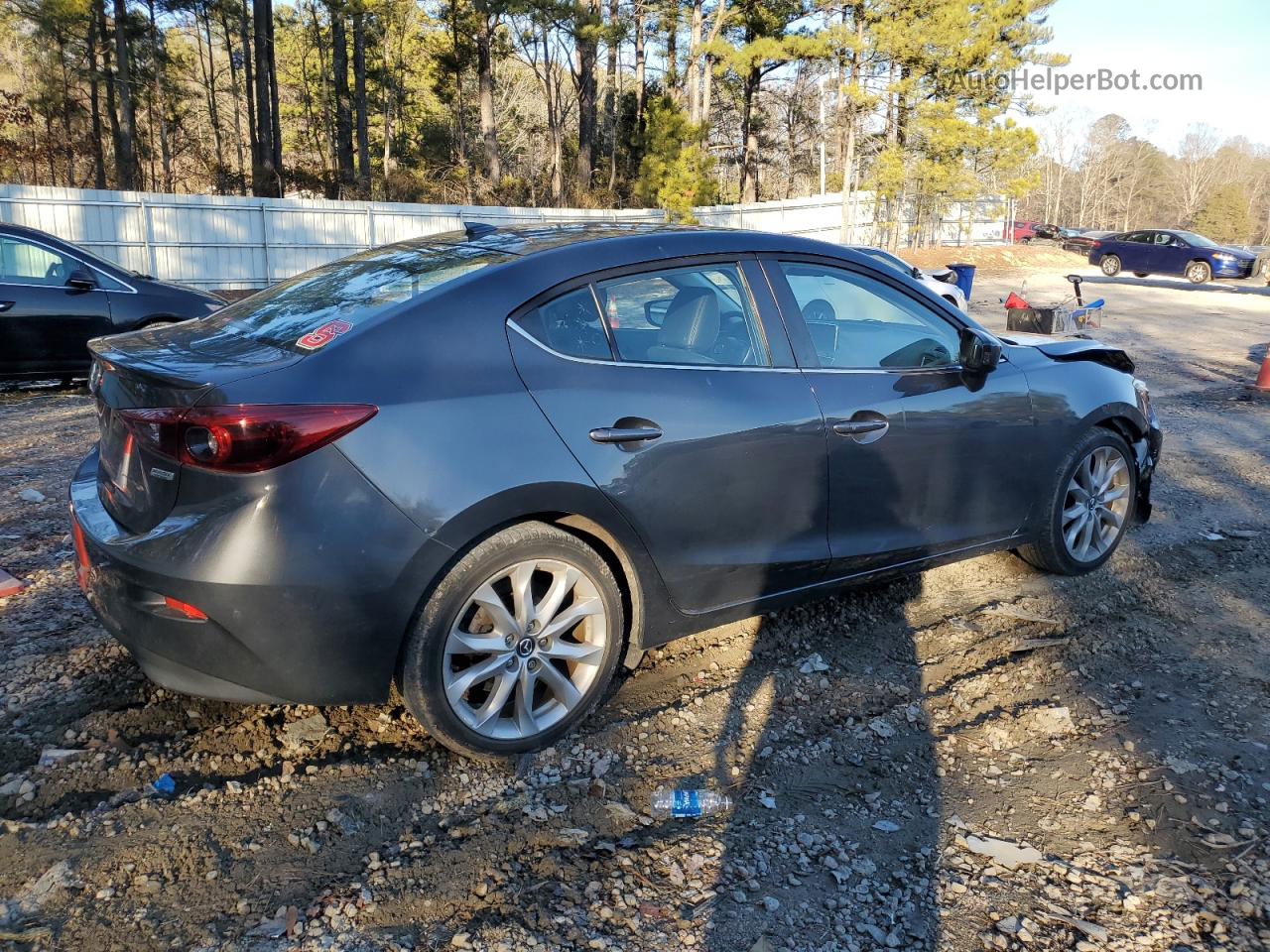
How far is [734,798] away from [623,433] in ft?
3.84

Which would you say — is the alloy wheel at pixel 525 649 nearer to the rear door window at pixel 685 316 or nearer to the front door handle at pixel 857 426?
the rear door window at pixel 685 316

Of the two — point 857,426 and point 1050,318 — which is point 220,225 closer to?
point 1050,318

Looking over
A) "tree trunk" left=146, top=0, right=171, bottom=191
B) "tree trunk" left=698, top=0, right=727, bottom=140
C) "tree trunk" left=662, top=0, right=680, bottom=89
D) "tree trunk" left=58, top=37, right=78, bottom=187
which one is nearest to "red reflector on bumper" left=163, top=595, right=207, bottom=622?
"tree trunk" left=698, top=0, right=727, bottom=140

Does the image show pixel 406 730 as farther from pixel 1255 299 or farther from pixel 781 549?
pixel 1255 299

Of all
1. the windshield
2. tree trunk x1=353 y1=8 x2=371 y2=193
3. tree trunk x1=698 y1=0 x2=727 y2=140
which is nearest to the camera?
the windshield

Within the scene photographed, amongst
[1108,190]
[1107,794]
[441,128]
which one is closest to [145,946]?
[1107,794]

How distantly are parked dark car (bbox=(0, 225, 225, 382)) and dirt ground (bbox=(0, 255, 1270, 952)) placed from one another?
5351mm

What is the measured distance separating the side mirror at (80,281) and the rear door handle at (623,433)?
8075 millimetres

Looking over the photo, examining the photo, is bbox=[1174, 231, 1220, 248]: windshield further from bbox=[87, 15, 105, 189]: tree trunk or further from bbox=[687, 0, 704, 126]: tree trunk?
bbox=[87, 15, 105, 189]: tree trunk

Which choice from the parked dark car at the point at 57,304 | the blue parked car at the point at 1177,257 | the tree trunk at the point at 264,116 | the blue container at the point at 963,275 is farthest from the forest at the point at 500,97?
the parked dark car at the point at 57,304

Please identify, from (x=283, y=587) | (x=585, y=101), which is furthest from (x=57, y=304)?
(x=585, y=101)

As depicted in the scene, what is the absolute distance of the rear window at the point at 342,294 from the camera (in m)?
3.02

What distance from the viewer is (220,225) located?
66.9 feet

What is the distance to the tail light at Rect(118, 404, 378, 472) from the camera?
2613 mm
